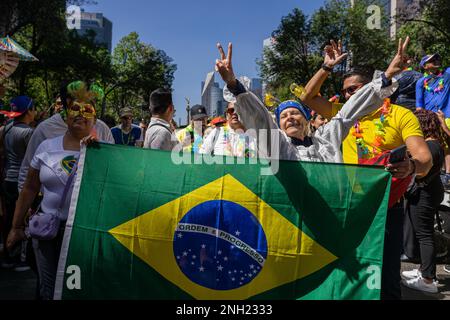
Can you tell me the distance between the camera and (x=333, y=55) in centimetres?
381

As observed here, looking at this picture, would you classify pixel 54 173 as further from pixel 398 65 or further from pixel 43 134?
pixel 398 65

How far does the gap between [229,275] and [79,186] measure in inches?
48.1

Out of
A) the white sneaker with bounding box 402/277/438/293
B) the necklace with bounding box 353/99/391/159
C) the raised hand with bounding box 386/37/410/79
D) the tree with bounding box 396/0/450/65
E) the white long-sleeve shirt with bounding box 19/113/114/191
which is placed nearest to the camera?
the raised hand with bounding box 386/37/410/79

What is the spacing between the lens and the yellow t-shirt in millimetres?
3346

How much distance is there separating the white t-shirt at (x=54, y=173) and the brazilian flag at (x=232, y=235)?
0.48ft

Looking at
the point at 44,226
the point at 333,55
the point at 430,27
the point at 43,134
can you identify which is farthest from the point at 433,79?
the point at 430,27

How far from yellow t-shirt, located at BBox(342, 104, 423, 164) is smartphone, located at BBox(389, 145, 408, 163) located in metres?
0.50

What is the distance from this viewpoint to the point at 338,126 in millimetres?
3238

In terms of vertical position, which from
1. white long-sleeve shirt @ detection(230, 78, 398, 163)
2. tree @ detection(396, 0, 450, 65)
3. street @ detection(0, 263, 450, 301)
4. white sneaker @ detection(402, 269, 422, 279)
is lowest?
street @ detection(0, 263, 450, 301)

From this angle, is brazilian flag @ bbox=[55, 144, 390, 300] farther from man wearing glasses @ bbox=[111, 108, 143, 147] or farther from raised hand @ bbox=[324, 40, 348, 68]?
man wearing glasses @ bbox=[111, 108, 143, 147]

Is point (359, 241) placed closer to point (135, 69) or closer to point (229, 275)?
point (229, 275)

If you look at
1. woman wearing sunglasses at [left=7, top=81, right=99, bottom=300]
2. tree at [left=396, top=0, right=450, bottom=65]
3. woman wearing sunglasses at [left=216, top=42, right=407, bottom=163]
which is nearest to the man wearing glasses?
woman wearing sunglasses at [left=7, top=81, right=99, bottom=300]

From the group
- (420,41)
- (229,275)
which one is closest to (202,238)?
(229,275)
